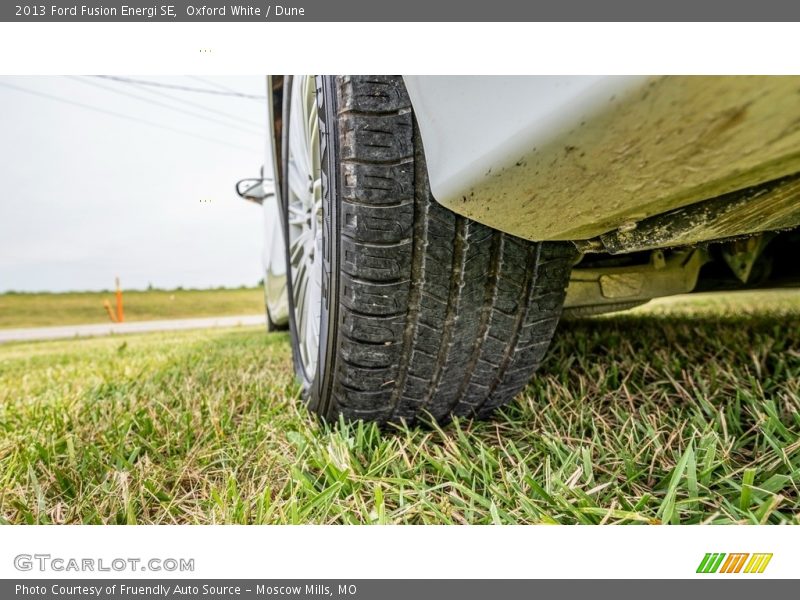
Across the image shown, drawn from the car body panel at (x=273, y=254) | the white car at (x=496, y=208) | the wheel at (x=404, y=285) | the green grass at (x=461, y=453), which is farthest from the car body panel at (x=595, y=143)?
the car body panel at (x=273, y=254)

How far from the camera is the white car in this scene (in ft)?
0.98

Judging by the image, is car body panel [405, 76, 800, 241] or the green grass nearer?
car body panel [405, 76, 800, 241]

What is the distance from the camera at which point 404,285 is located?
0.61 meters

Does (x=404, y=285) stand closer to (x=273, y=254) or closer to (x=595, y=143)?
(x=595, y=143)

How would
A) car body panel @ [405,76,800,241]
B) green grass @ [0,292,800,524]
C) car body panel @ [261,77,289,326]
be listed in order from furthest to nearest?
car body panel @ [261,77,289,326] < green grass @ [0,292,800,524] < car body panel @ [405,76,800,241]

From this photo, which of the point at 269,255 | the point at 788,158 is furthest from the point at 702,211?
the point at 269,255

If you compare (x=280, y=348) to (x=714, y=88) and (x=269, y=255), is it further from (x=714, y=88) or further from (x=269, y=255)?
(x=714, y=88)

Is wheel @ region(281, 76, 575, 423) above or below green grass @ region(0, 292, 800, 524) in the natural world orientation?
above

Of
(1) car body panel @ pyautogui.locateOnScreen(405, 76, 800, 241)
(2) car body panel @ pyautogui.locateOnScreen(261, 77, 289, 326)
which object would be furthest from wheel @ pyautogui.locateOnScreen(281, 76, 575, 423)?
(2) car body panel @ pyautogui.locateOnScreen(261, 77, 289, 326)

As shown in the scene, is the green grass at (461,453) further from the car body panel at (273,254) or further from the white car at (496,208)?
the car body panel at (273,254)

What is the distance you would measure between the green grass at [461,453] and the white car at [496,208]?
0.10 metres

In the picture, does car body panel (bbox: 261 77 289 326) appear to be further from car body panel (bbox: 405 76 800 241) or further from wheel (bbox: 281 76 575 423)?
car body panel (bbox: 405 76 800 241)

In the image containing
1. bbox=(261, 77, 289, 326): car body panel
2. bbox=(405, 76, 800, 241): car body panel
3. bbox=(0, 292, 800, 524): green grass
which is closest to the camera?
bbox=(405, 76, 800, 241): car body panel

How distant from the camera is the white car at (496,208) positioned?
30cm
